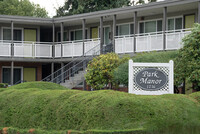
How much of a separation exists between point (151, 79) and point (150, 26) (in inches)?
529

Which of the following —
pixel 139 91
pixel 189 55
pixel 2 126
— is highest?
pixel 189 55

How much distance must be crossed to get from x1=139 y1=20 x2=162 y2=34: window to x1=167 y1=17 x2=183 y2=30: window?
704mm

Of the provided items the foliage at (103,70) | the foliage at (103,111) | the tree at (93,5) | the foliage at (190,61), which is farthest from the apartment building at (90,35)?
the foliage at (103,111)

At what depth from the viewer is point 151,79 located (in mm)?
11281

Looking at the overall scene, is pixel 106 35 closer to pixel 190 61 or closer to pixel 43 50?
pixel 43 50

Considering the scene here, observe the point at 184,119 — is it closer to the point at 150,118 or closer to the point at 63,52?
the point at 150,118

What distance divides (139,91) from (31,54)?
51.3 ft

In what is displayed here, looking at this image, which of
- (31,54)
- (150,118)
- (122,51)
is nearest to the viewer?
(150,118)

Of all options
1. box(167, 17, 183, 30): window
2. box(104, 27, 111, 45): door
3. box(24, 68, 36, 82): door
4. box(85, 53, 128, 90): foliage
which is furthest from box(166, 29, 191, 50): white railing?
box(24, 68, 36, 82): door

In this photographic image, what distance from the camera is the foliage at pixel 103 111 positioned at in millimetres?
8914

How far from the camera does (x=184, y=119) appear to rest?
9070 mm

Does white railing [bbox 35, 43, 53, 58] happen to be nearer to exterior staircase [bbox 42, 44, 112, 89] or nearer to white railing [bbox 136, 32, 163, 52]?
exterior staircase [bbox 42, 44, 112, 89]

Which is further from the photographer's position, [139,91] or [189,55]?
[189,55]

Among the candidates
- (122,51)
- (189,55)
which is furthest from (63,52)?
(189,55)
